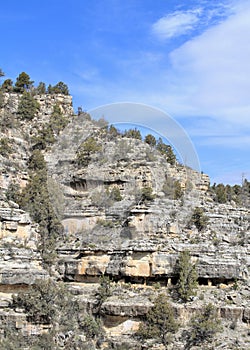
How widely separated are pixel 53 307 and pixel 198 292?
897cm

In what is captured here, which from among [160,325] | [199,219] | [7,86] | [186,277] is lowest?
[160,325]

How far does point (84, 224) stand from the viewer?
48.3m

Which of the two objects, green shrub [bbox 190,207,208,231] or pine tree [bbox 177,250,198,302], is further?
green shrub [bbox 190,207,208,231]

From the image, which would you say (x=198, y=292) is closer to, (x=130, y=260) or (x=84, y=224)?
(x=130, y=260)

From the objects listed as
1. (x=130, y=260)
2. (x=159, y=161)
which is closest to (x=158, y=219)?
(x=130, y=260)

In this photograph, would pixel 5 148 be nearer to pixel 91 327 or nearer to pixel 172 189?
pixel 172 189

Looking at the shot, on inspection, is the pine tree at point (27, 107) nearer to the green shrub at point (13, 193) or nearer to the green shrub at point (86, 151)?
the green shrub at point (86, 151)

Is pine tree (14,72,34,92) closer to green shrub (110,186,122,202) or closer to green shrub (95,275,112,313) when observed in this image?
green shrub (110,186,122,202)

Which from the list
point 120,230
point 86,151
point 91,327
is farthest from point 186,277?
point 86,151

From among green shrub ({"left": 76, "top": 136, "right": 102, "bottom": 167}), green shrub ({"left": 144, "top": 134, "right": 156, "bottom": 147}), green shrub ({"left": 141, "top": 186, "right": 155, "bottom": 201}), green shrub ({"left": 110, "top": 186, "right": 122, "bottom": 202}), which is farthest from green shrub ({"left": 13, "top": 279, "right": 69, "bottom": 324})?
green shrub ({"left": 144, "top": 134, "right": 156, "bottom": 147})

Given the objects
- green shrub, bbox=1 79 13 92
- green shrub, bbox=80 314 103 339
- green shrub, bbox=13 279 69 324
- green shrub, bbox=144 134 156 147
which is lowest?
green shrub, bbox=80 314 103 339

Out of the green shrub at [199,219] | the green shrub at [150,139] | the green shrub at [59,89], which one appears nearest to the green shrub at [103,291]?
the green shrub at [199,219]

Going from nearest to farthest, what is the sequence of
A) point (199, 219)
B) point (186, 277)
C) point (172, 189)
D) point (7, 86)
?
point (186, 277)
point (199, 219)
point (172, 189)
point (7, 86)

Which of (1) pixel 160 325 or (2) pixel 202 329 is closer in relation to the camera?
(2) pixel 202 329
